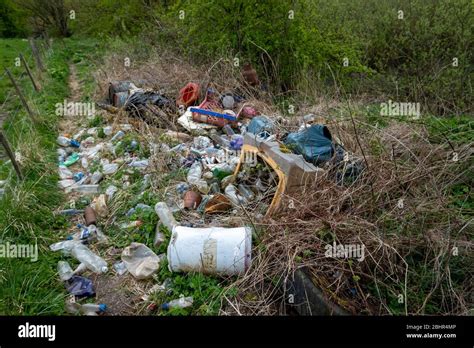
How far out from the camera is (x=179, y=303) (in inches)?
112

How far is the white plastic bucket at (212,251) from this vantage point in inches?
115

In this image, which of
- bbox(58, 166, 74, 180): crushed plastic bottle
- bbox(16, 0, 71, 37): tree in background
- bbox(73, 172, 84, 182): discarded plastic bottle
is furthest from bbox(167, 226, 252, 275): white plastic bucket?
bbox(16, 0, 71, 37): tree in background

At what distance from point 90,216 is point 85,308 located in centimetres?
122

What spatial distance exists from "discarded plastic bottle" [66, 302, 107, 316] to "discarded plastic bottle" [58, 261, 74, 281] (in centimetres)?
34

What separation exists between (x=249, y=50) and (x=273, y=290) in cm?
562

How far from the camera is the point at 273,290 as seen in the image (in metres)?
2.80

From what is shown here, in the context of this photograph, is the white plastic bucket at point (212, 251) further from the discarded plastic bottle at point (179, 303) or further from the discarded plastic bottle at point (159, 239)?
the discarded plastic bottle at point (159, 239)

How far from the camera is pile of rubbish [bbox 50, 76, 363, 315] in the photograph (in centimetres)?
299

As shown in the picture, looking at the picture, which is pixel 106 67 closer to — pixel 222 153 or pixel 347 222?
pixel 222 153

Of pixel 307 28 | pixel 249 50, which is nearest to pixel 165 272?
pixel 249 50

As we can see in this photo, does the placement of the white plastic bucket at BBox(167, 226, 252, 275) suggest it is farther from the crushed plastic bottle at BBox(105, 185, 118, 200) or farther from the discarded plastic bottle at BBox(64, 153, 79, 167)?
the discarded plastic bottle at BBox(64, 153, 79, 167)

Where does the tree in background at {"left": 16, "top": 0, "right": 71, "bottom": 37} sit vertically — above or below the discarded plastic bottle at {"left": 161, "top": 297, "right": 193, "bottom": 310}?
above

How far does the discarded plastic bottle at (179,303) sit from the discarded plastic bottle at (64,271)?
966 millimetres

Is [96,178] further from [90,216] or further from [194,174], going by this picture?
[194,174]
